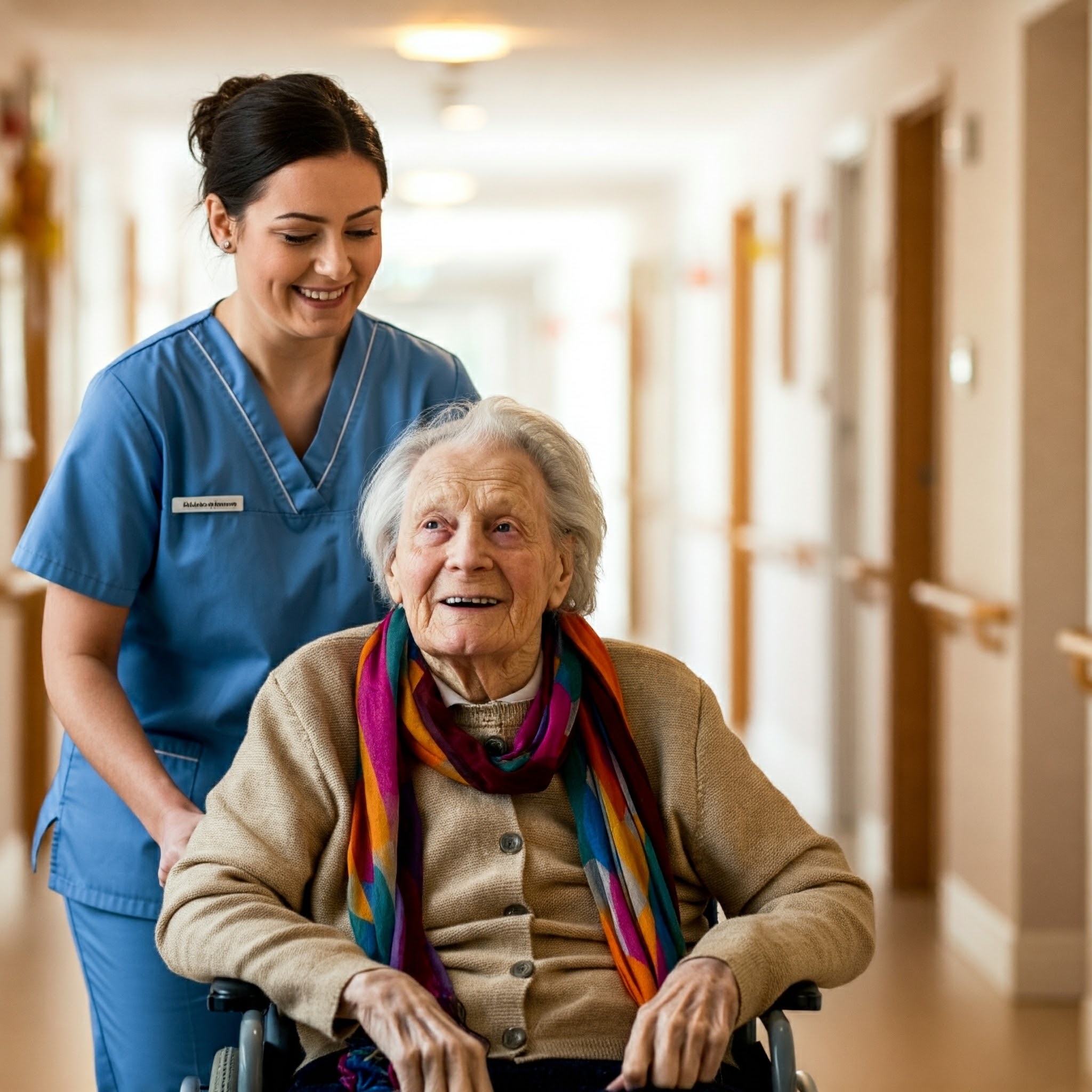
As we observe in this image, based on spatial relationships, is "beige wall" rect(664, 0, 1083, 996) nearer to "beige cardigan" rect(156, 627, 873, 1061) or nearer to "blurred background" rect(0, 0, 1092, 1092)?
"blurred background" rect(0, 0, 1092, 1092)

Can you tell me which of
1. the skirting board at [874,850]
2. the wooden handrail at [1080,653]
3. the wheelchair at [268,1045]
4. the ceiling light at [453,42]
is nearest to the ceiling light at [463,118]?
the ceiling light at [453,42]

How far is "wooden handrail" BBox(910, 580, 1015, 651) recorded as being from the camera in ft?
13.6

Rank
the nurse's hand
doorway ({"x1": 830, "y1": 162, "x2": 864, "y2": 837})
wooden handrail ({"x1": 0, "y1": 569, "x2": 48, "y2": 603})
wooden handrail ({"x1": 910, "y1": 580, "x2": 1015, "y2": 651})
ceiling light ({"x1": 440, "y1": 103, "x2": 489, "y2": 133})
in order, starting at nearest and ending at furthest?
1. the nurse's hand
2. wooden handrail ({"x1": 910, "y1": 580, "x2": 1015, "y2": 651})
3. wooden handrail ({"x1": 0, "y1": 569, "x2": 48, "y2": 603})
4. doorway ({"x1": 830, "y1": 162, "x2": 864, "y2": 837})
5. ceiling light ({"x1": 440, "y1": 103, "x2": 489, "y2": 133})

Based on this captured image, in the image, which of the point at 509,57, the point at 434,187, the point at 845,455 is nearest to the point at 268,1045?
the point at 845,455

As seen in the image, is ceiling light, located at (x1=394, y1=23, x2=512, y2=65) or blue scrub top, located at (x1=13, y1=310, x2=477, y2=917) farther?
ceiling light, located at (x1=394, y1=23, x2=512, y2=65)

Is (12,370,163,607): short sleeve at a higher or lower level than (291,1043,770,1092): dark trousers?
higher

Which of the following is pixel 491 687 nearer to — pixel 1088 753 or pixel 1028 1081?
pixel 1028 1081

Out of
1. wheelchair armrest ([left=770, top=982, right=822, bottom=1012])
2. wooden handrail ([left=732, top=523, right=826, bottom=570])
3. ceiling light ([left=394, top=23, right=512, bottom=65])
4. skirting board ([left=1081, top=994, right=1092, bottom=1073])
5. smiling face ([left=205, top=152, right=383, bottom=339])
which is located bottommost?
skirting board ([left=1081, top=994, right=1092, bottom=1073])

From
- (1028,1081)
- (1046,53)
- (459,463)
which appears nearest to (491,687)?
(459,463)

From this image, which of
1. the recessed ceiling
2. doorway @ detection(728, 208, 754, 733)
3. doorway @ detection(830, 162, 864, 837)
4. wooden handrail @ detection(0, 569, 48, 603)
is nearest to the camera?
wooden handrail @ detection(0, 569, 48, 603)

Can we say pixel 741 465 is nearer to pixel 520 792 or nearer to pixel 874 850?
pixel 874 850

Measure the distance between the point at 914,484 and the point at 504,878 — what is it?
11.5ft

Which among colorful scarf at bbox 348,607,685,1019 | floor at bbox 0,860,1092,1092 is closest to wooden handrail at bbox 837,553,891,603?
floor at bbox 0,860,1092,1092

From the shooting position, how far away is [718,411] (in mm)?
8227
